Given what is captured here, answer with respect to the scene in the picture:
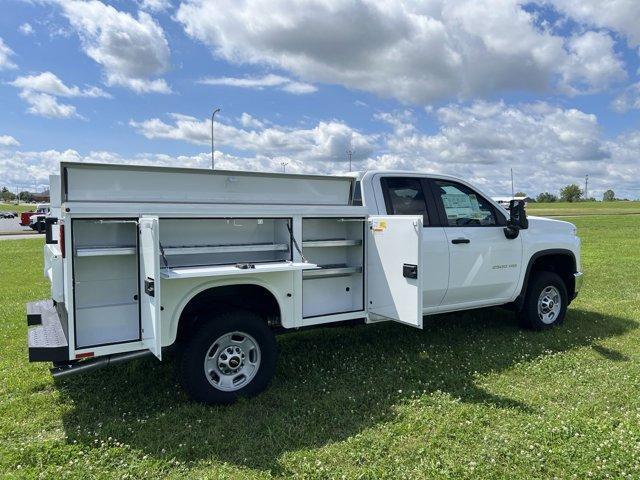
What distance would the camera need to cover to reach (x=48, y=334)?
4246mm

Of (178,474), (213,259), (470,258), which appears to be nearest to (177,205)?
(213,259)

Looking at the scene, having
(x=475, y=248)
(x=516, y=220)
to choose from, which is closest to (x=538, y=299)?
(x=516, y=220)

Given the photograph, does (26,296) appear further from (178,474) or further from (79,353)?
(178,474)

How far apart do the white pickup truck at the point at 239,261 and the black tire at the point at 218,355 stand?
0.01 metres

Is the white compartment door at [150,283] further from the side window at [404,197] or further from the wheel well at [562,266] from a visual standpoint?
the wheel well at [562,266]

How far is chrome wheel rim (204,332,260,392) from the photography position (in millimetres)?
4402

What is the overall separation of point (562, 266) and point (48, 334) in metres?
6.25

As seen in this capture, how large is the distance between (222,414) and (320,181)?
2371 millimetres

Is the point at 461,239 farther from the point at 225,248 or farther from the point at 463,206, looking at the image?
the point at 225,248

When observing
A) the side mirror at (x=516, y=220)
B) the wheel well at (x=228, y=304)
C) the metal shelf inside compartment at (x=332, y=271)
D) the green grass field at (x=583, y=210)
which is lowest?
the wheel well at (x=228, y=304)

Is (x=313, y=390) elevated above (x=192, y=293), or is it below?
below

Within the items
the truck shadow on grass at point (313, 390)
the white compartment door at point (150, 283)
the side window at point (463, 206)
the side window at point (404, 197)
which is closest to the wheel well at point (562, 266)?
the truck shadow on grass at point (313, 390)

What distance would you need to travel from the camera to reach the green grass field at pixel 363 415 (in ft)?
11.6

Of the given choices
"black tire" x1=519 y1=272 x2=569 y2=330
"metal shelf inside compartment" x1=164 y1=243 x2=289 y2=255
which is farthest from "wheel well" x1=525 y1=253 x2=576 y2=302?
"metal shelf inside compartment" x1=164 y1=243 x2=289 y2=255
